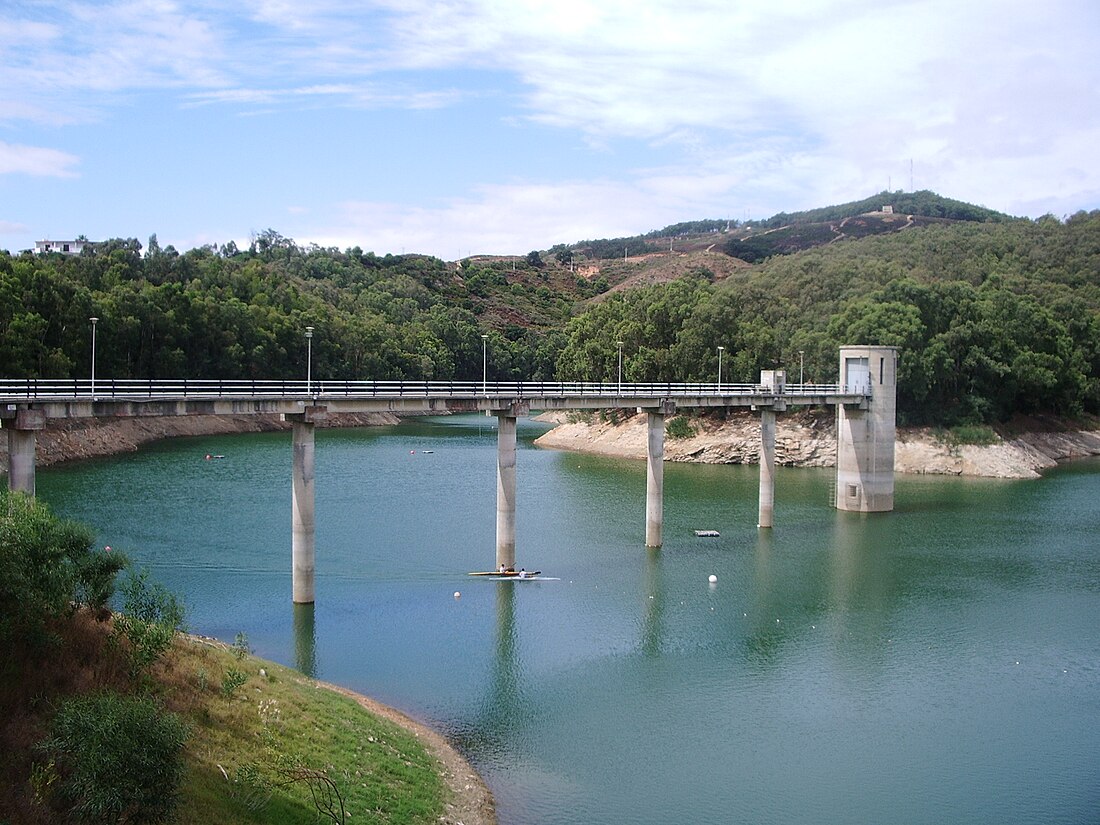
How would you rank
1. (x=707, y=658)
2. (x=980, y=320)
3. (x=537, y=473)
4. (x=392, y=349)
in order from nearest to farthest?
(x=707, y=658) < (x=537, y=473) < (x=980, y=320) < (x=392, y=349)

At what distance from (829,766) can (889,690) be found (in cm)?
762

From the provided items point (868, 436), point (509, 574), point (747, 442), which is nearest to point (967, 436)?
point (747, 442)

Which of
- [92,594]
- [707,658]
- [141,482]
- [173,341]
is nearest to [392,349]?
[173,341]

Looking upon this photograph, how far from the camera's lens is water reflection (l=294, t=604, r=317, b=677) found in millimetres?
36000

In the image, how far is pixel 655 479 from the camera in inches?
2306

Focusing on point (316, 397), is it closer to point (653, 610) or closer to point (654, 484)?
point (653, 610)

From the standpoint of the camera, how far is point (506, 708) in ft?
109

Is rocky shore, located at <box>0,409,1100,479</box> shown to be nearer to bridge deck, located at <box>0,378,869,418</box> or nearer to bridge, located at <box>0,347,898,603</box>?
bridge, located at <box>0,347,898,603</box>

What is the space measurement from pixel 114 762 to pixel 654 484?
41.6 meters

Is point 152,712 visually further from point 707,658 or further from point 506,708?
point 707,658

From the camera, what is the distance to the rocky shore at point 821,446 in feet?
309

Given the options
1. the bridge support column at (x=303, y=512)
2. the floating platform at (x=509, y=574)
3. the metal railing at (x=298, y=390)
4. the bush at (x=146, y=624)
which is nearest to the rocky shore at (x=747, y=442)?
the metal railing at (x=298, y=390)

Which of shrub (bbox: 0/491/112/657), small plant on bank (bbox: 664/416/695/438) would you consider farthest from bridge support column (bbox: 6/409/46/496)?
small plant on bank (bbox: 664/416/695/438)

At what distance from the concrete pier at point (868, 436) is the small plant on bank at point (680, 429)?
3059 cm
